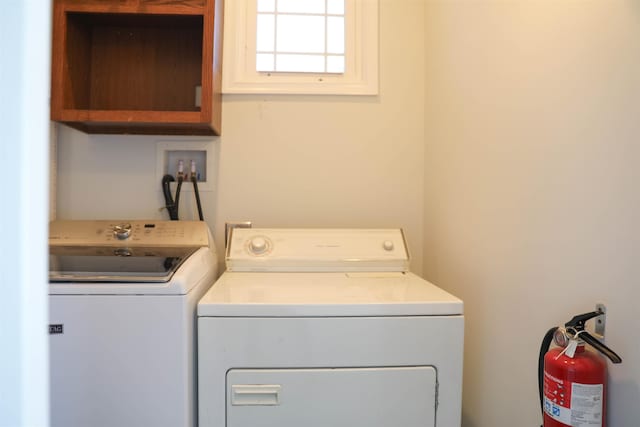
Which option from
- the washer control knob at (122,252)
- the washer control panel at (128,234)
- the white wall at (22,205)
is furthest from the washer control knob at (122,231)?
the white wall at (22,205)

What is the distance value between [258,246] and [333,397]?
27.0 inches

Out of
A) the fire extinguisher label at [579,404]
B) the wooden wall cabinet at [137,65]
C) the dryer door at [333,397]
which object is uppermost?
the wooden wall cabinet at [137,65]

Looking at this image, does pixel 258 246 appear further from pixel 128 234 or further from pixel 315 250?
pixel 128 234

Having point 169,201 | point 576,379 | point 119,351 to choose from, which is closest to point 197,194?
point 169,201

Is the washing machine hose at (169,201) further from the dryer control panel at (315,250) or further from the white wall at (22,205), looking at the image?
the white wall at (22,205)

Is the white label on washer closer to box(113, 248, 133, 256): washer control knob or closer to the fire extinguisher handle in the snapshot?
the fire extinguisher handle

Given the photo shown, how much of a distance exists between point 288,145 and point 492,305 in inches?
43.4

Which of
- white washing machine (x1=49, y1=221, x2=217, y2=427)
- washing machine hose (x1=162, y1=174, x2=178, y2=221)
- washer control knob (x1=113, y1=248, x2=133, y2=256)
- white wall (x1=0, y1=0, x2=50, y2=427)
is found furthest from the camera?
washing machine hose (x1=162, y1=174, x2=178, y2=221)

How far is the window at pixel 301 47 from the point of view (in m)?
1.77

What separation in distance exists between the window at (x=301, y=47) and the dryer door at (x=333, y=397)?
1.26 meters

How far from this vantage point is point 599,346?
0.72 metres

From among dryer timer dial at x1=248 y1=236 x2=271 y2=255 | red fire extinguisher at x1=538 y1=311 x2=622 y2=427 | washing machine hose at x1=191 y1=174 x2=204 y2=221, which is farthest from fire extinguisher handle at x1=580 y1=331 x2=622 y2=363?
washing machine hose at x1=191 y1=174 x2=204 y2=221

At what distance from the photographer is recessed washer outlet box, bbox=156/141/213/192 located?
1.74 m

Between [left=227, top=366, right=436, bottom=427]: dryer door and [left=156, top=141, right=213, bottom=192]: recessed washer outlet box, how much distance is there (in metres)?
1.01
